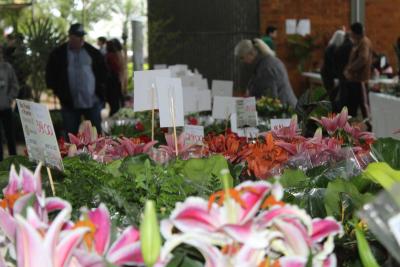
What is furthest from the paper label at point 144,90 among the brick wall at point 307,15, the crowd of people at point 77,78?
the brick wall at point 307,15

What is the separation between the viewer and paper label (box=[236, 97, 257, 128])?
142 inches

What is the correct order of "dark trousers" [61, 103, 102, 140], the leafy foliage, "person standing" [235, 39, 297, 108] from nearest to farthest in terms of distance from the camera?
the leafy foliage < "person standing" [235, 39, 297, 108] < "dark trousers" [61, 103, 102, 140]

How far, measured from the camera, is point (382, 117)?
736cm

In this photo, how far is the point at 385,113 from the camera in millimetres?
7207

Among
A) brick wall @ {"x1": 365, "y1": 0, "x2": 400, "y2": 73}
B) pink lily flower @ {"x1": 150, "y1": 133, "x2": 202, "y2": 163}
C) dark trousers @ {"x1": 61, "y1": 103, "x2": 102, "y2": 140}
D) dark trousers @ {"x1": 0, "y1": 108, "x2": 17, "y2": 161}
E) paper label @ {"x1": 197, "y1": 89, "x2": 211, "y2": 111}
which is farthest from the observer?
brick wall @ {"x1": 365, "y1": 0, "x2": 400, "y2": 73}

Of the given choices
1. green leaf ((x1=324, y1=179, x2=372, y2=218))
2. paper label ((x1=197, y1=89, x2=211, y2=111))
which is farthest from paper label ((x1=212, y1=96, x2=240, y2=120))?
green leaf ((x1=324, y1=179, x2=372, y2=218))

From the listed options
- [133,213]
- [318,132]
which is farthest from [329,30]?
[133,213]

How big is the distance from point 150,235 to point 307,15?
10.3 meters

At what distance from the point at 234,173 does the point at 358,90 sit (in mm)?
7460

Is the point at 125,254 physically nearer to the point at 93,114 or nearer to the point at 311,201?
the point at 311,201

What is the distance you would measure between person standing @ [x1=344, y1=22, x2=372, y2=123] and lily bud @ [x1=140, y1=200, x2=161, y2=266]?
26.4 feet

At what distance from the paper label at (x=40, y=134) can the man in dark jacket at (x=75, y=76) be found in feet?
14.9

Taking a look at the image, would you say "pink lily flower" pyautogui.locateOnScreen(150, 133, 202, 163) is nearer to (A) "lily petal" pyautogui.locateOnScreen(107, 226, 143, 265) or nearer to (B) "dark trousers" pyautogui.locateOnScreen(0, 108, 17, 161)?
(A) "lily petal" pyautogui.locateOnScreen(107, 226, 143, 265)

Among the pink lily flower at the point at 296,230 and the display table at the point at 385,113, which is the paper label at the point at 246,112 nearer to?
the pink lily flower at the point at 296,230
